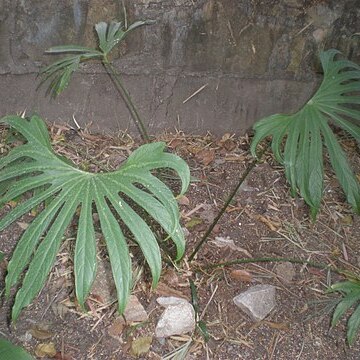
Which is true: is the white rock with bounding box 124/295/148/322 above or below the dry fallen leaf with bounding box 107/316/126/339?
above

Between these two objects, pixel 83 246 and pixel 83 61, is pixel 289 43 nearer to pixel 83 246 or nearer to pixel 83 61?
pixel 83 61

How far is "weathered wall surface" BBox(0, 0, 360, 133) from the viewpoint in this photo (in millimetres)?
1957

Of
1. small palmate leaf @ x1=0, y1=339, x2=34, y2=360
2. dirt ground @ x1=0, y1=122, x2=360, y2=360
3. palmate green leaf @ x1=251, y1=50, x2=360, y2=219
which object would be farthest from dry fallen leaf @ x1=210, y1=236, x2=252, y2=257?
small palmate leaf @ x1=0, y1=339, x2=34, y2=360

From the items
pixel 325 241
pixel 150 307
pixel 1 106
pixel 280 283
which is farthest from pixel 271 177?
pixel 1 106

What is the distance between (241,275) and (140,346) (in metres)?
0.35

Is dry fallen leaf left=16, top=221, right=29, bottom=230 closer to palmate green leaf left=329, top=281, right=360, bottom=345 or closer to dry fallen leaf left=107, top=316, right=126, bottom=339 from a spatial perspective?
dry fallen leaf left=107, top=316, right=126, bottom=339

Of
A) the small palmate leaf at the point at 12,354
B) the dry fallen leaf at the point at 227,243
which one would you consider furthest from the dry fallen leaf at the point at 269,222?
the small palmate leaf at the point at 12,354

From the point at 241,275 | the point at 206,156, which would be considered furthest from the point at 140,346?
the point at 206,156

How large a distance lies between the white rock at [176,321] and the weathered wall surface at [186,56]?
769mm

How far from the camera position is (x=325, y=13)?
199 centimetres

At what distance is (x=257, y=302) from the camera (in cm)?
164

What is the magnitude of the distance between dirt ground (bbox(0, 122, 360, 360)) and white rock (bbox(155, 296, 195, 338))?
0.02 meters

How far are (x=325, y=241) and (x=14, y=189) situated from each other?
3.13 feet

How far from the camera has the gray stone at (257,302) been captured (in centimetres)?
163
